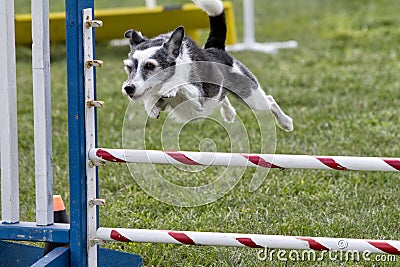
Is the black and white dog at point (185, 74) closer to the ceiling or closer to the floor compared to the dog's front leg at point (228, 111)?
closer to the ceiling

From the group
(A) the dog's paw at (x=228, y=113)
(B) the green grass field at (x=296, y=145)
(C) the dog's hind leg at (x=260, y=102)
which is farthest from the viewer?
(B) the green grass field at (x=296, y=145)

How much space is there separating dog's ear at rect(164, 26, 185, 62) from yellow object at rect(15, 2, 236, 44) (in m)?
4.97

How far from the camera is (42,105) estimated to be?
2.56 metres

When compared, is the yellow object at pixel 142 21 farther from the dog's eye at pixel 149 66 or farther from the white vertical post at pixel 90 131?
the dog's eye at pixel 149 66

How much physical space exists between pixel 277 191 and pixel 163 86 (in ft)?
5.13

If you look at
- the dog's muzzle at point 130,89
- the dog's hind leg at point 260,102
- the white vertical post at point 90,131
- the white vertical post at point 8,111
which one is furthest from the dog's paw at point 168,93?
the white vertical post at point 8,111

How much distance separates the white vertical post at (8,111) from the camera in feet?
8.55

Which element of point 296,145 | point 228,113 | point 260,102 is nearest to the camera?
point 260,102

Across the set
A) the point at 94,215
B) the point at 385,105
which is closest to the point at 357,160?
the point at 94,215

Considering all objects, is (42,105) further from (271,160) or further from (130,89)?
(271,160)

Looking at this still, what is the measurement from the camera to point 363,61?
23.3ft

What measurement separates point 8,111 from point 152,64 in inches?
23.2

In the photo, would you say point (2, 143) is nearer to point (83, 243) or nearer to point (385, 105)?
point (83, 243)

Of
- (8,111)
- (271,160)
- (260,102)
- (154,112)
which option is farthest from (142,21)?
(271,160)
